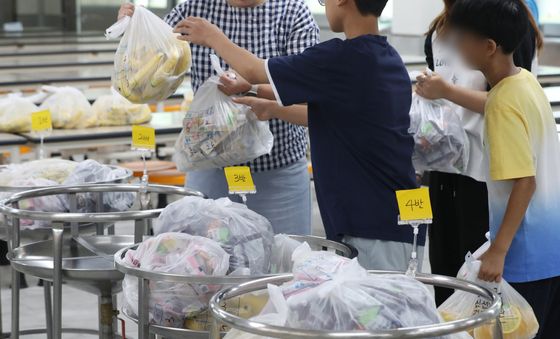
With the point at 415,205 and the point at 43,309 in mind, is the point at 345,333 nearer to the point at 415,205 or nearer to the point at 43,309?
the point at 415,205

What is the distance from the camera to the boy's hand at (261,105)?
2.73m

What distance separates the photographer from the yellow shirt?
2.40 m

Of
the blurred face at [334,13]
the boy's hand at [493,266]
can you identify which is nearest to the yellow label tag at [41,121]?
the blurred face at [334,13]

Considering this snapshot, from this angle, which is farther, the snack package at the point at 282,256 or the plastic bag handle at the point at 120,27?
the plastic bag handle at the point at 120,27

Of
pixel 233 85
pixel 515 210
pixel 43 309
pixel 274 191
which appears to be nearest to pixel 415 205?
pixel 515 210

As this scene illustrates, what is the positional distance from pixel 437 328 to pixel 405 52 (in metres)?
10.2

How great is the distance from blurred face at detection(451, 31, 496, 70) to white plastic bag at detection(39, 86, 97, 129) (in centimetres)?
294

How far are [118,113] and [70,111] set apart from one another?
0.29 metres

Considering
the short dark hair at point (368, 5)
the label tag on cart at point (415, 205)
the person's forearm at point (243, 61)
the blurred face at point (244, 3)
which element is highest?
the short dark hair at point (368, 5)

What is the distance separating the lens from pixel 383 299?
156cm

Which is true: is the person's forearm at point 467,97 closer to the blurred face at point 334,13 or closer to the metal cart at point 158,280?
the blurred face at point 334,13

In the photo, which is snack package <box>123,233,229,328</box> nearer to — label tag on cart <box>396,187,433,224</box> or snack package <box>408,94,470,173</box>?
label tag on cart <box>396,187,433,224</box>

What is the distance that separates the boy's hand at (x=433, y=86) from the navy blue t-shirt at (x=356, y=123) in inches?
17.8

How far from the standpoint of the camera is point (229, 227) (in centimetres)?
217
